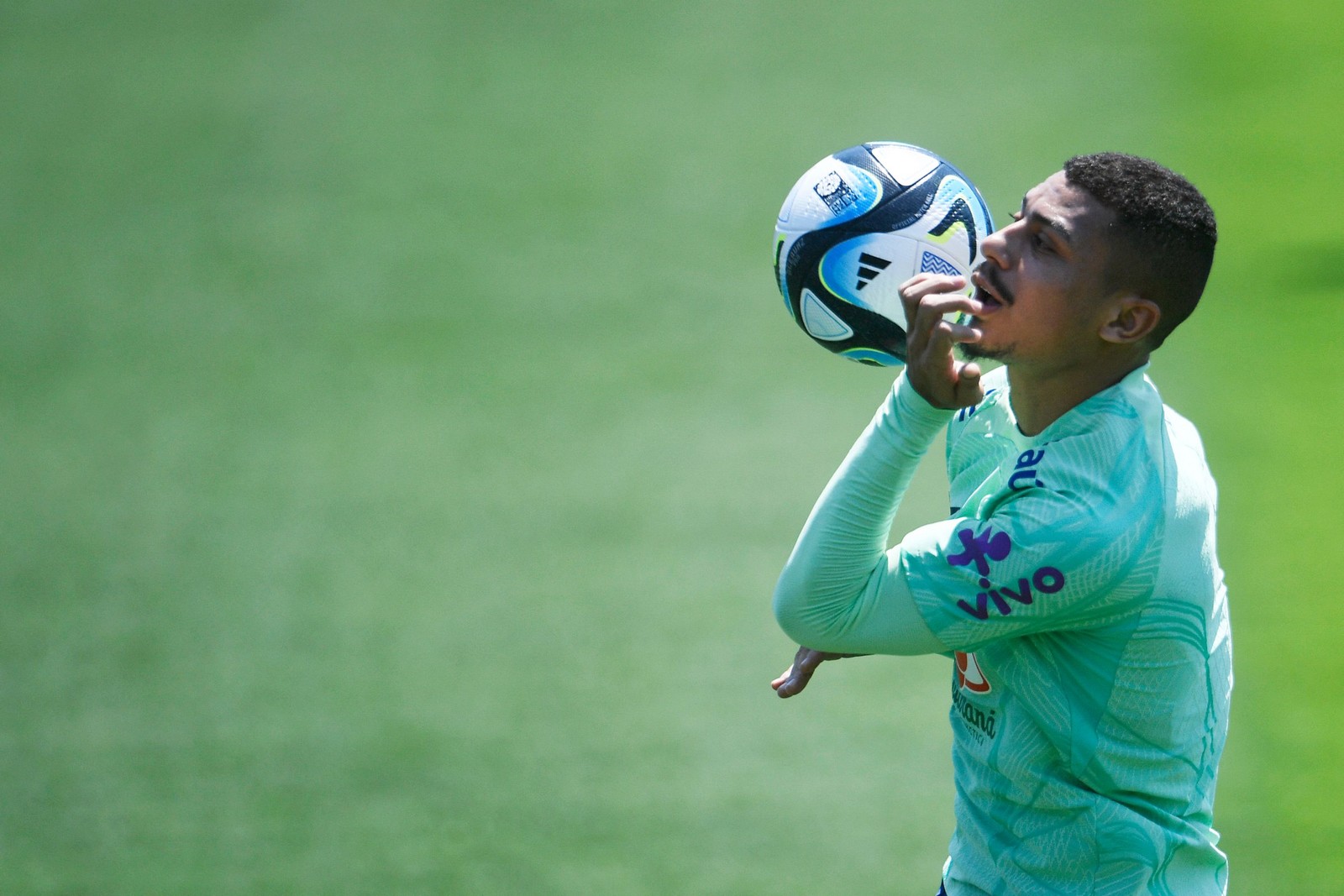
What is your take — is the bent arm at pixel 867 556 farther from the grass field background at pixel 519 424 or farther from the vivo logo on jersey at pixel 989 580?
the grass field background at pixel 519 424

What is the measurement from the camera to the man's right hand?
6.68 feet

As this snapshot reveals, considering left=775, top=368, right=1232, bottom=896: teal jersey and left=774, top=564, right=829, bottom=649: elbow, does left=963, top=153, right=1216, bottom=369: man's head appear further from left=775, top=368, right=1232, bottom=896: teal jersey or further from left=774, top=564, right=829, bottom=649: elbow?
left=774, top=564, right=829, bottom=649: elbow

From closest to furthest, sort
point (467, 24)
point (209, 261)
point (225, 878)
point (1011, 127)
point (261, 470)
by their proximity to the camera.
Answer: point (225, 878)
point (261, 470)
point (209, 261)
point (1011, 127)
point (467, 24)

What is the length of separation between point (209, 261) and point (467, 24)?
254cm

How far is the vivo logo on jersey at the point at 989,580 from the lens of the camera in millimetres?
2004

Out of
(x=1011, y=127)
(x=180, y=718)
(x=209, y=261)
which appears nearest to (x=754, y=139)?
(x=1011, y=127)

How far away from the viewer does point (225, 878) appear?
367 centimetres

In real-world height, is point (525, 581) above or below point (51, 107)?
below

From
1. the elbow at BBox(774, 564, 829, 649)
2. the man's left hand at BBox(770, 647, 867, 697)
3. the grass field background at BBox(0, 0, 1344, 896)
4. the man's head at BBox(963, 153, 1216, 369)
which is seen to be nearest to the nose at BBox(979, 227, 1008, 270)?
the man's head at BBox(963, 153, 1216, 369)

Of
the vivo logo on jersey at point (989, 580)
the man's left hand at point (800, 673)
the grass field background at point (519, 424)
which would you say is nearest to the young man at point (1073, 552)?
the vivo logo on jersey at point (989, 580)

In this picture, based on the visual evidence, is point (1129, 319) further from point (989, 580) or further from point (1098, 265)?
point (989, 580)

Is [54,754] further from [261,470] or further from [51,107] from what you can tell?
[51,107]

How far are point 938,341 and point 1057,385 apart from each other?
0.26 m

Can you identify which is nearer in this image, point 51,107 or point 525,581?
point 525,581
